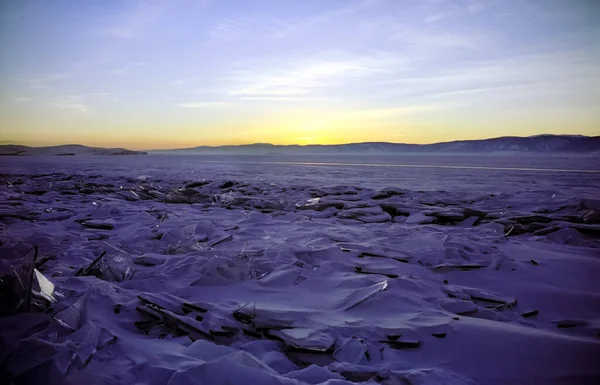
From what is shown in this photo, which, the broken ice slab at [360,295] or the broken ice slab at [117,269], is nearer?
the broken ice slab at [360,295]

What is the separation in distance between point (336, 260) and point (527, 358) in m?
1.34

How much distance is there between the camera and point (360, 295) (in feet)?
6.22

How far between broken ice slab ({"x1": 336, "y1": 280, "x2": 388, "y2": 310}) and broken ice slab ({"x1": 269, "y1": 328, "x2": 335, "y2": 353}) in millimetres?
306

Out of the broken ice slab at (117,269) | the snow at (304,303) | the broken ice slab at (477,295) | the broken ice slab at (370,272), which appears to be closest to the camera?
the snow at (304,303)

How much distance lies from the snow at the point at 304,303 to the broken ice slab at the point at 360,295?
1 centimetres

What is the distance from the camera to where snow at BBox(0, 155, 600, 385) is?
1.25 m

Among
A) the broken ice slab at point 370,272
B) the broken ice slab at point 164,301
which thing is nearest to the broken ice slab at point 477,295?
the broken ice slab at point 370,272

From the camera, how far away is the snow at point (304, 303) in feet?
4.11


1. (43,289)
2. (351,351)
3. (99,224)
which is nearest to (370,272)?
(351,351)

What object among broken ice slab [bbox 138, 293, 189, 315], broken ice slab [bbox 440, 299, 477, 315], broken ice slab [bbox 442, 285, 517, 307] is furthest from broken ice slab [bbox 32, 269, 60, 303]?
broken ice slab [bbox 442, 285, 517, 307]

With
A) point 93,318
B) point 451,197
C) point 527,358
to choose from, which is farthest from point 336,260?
point 451,197

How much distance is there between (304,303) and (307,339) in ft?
1.26

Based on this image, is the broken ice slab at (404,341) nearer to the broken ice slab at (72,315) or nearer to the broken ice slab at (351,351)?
the broken ice slab at (351,351)

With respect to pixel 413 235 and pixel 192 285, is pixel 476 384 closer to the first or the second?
pixel 192 285
